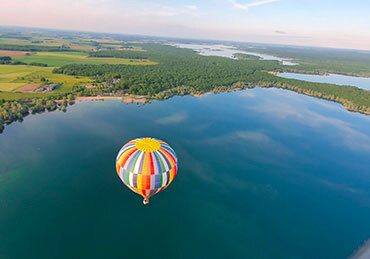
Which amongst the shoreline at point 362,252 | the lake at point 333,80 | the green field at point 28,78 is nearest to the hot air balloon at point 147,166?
the shoreline at point 362,252

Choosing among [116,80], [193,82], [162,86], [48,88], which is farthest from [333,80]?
[48,88]

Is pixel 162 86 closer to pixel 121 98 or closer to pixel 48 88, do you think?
pixel 121 98

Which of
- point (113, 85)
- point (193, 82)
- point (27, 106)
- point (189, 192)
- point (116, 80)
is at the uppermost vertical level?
point (193, 82)

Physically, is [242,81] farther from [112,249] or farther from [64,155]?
[112,249]

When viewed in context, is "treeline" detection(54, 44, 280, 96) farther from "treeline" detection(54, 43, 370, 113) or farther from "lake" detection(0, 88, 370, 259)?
"lake" detection(0, 88, 370, 259)

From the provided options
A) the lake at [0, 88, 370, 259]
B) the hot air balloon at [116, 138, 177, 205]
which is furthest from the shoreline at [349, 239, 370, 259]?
the hot air balloon at [116, 138, 177, 205]

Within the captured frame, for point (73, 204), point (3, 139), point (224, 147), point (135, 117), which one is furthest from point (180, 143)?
point (3, 139)
